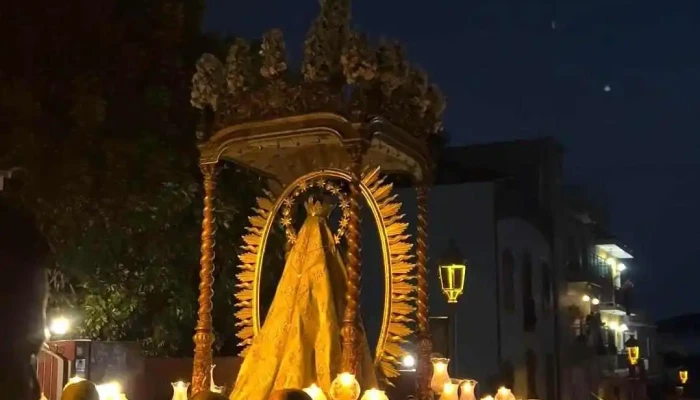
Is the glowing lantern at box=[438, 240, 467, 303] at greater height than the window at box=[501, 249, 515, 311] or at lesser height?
lesser

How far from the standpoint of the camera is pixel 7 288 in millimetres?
1292

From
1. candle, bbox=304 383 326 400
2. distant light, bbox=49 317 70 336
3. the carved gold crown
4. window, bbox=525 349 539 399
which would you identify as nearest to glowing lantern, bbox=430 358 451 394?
candle, bbox=304 383 326 400

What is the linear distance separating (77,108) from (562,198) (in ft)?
54.8

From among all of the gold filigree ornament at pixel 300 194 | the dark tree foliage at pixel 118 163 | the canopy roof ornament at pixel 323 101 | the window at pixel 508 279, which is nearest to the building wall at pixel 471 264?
the window at pixel 508 279

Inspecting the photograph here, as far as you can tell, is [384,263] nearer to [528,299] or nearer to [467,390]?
[467,390]

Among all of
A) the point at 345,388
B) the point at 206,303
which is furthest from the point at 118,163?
the point at 345,388

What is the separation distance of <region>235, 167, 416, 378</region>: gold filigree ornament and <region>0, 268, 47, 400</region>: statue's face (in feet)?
20.6

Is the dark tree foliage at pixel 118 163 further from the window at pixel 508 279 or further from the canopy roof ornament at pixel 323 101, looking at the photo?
the window at pixel 508 279

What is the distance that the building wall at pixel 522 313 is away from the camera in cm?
1731

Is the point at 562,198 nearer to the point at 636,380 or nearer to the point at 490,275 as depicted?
the point at 636,380

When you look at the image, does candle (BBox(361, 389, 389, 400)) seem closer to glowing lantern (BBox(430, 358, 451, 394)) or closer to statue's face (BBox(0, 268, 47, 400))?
glowing lantern (BBox(430, 358, 451, 394))

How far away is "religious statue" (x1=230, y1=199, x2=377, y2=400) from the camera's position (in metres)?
6.99

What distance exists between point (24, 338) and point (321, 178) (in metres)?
6.70

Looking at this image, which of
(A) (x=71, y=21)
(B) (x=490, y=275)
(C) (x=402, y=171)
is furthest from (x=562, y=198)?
(A) (x=71, y=21)
